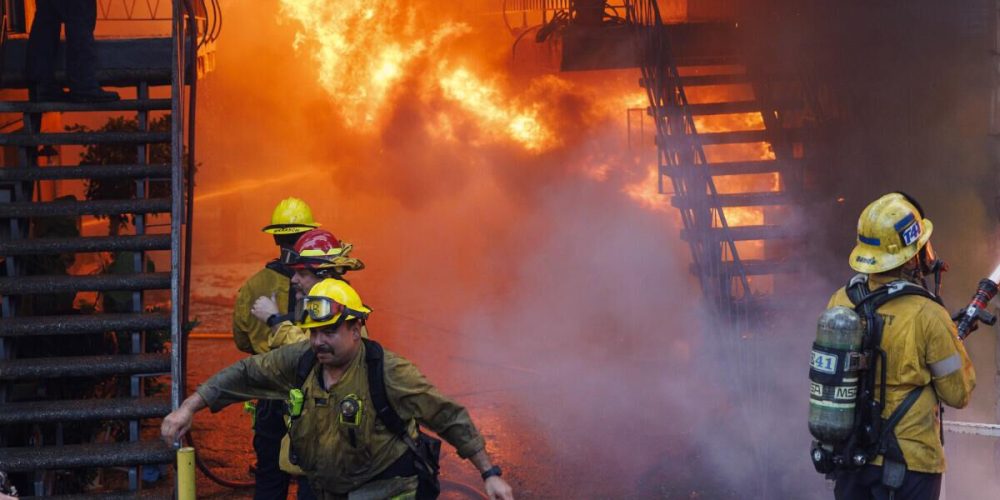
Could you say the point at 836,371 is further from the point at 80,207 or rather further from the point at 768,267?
the point at 80,207

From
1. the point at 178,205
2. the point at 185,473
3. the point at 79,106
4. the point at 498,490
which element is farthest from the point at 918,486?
the point at 79,106

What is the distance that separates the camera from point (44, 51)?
821cm

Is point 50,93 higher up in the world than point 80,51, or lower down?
lower down

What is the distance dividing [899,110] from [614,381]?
4112 mm

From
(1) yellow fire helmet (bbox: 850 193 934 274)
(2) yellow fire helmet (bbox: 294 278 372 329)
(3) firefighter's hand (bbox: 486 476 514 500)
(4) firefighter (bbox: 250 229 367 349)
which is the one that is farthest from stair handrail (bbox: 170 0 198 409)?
(1) yellow fire helmet (bbox: 850 193 934 274)

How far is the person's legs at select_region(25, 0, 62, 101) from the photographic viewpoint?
819cm

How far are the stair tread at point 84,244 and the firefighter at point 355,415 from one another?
3.13 meters

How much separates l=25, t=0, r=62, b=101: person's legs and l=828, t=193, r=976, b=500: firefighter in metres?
6.38

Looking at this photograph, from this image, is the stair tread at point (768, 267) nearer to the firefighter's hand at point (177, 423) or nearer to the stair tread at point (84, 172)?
the stair tread at point (84, 172)

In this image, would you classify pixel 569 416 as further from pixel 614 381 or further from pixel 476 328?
pixel 476 328

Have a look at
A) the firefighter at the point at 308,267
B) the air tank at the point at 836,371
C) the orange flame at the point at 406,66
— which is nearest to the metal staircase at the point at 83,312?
the firefighter at the point at 308,267

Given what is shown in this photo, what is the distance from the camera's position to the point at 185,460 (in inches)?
173

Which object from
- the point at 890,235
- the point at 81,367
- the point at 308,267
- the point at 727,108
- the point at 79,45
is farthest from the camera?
the point at 727,108

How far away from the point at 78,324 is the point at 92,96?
2036mm
